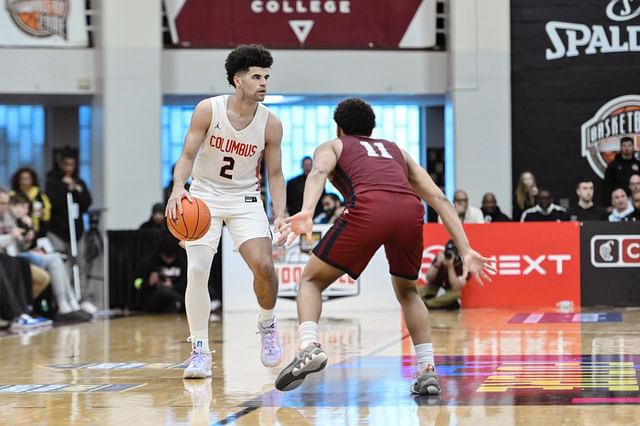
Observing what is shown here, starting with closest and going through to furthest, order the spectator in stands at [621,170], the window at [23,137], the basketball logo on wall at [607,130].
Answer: the spectator in stands at [621,170]
the basketball logo on wall at [607,130]
the window at [23,137]

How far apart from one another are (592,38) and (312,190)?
13313 millimetres

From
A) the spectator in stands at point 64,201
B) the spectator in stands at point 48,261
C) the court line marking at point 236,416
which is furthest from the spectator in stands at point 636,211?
the court line marking at point 236,416

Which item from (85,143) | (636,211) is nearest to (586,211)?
(636,211)

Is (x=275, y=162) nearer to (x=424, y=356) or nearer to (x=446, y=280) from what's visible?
(x=424, y=356)

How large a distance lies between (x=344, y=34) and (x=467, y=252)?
12.8 meters

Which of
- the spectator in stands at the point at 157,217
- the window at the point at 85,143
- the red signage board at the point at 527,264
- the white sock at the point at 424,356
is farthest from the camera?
the window at the point at 85,143

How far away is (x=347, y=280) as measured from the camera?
14789 mm

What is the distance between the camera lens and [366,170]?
6.34m

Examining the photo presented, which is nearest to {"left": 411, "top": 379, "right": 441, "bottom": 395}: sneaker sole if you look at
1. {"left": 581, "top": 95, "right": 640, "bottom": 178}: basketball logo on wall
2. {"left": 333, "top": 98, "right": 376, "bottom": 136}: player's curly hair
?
{"left": 333, "top": 98, "right": 376, "bottom": 136}: player's curly hair

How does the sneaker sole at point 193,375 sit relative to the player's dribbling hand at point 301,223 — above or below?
below

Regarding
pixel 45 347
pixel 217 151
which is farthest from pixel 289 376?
pixel 45 347

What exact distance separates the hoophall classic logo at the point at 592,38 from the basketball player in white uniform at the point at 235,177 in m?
11.9

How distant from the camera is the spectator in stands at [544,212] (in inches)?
592

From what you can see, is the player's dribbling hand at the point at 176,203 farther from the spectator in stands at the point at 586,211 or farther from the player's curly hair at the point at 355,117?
the spectator in stands at the point at 586,211
